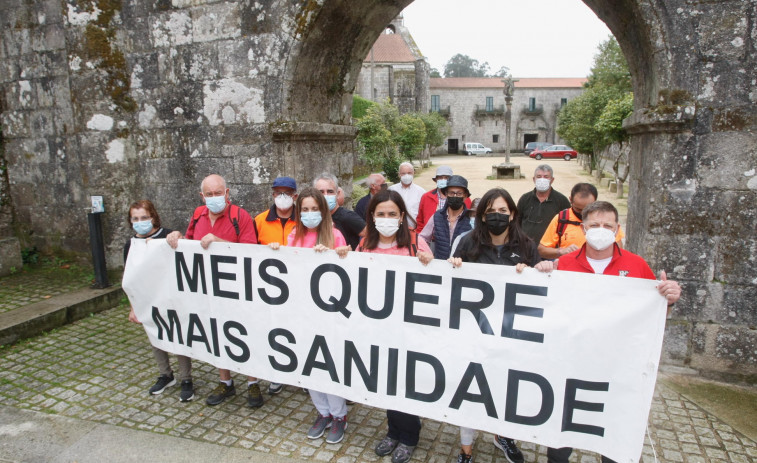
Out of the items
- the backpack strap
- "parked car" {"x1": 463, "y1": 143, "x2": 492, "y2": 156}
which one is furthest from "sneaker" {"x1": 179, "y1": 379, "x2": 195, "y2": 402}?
"parked car" {"x1": 463, "y1": 143, "x2": 492, "y2": 156}

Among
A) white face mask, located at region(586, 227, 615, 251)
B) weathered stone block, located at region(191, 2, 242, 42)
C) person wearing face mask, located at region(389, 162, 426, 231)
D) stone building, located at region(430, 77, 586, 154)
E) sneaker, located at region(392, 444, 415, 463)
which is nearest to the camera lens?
white face mask, located at region(586, 227, 615, 251)

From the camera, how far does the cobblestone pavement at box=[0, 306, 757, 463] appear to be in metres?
3.12

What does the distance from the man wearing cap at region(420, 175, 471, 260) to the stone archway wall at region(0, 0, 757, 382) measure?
158 centimetres

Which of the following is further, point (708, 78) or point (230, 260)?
point (708, 78)

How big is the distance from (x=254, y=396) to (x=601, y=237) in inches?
106

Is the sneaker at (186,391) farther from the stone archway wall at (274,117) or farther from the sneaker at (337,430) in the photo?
the stone archway wall at (274,117)

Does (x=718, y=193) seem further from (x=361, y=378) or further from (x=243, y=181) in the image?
(x=243, y=181)

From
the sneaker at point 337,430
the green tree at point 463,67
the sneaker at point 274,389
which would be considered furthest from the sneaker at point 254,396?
the green tree at point 463,67

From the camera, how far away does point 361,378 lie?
3090mm

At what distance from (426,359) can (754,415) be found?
2585mm

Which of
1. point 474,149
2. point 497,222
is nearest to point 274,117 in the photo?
point 497,222

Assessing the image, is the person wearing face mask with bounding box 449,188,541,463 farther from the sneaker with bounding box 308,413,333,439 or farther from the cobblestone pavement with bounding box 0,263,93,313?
the cobblestone pavement with bounding box 0,263,93,313

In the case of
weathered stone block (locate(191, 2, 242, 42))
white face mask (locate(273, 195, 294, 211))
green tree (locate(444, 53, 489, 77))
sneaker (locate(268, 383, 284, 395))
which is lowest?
sneaker (locate(268, 383, 284, 395))

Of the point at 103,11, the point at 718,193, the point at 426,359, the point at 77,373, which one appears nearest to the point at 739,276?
the point at 718,193
